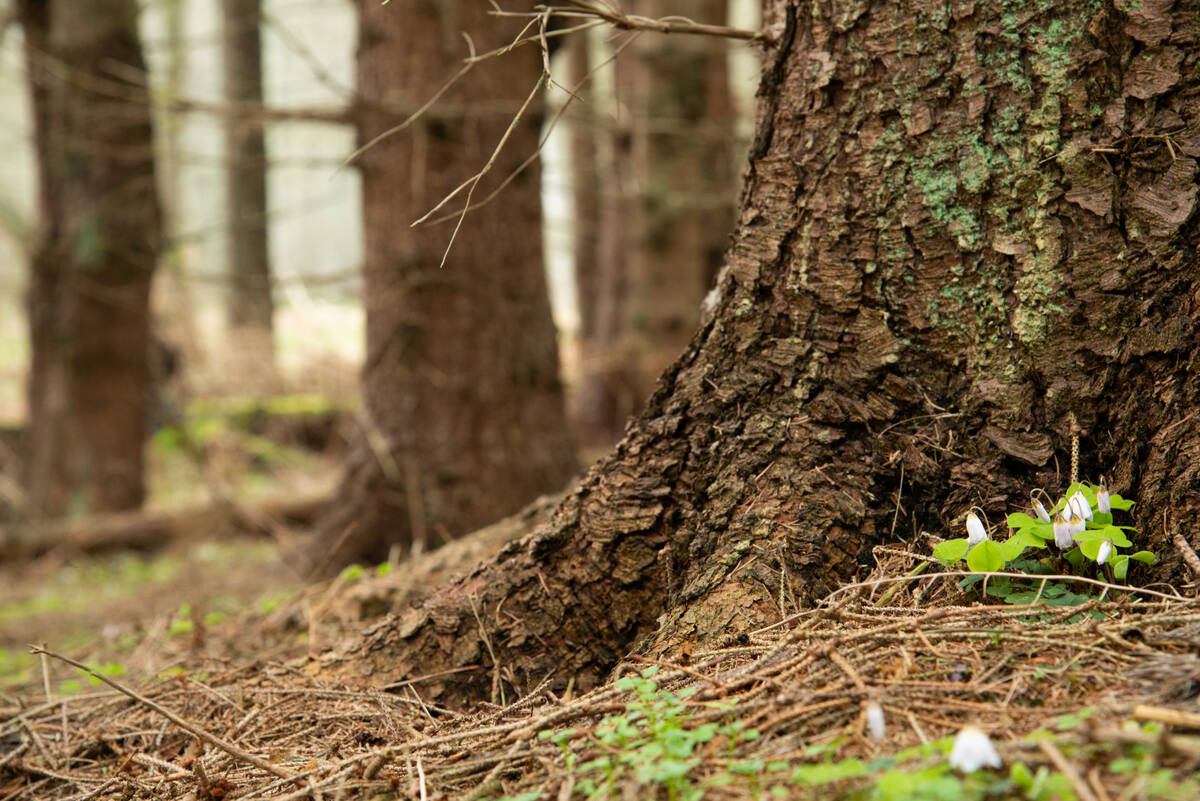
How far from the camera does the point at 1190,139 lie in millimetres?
1961

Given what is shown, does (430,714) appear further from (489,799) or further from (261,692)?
(489,799)

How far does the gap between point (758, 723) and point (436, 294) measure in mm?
3372

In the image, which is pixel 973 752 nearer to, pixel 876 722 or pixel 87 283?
pixel 876 722

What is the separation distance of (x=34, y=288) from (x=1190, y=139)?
7865mm

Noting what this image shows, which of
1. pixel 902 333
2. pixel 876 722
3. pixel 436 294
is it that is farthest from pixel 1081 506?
pixel 436 294

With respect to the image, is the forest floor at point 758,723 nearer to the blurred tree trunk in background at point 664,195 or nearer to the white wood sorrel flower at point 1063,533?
the white wood sorrel flower at point 1063,533

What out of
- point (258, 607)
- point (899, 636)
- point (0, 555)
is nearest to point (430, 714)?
point (899, 636)

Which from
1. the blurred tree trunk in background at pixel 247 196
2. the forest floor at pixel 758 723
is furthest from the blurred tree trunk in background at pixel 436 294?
the blurred tree trunk in background at pixel 247 196

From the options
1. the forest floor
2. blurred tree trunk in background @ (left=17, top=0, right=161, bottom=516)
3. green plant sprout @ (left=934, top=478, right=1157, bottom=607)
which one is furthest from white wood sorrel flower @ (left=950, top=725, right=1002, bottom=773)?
blurred tree trunk in background @ (left=17, top=0, right=161, bottom=516)

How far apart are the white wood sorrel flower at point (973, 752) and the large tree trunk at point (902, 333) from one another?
680 mm

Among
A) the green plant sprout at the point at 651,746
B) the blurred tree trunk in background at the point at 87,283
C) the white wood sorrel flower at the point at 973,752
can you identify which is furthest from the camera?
the blurred tree trunk in background at the point at 87,283

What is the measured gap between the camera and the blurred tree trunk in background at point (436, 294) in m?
4.61

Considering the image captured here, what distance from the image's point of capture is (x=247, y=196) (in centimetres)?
1327

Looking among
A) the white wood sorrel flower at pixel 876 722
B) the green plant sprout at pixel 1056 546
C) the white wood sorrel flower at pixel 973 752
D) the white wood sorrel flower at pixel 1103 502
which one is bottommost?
the white wood sorrel flower at pixel 876 722
